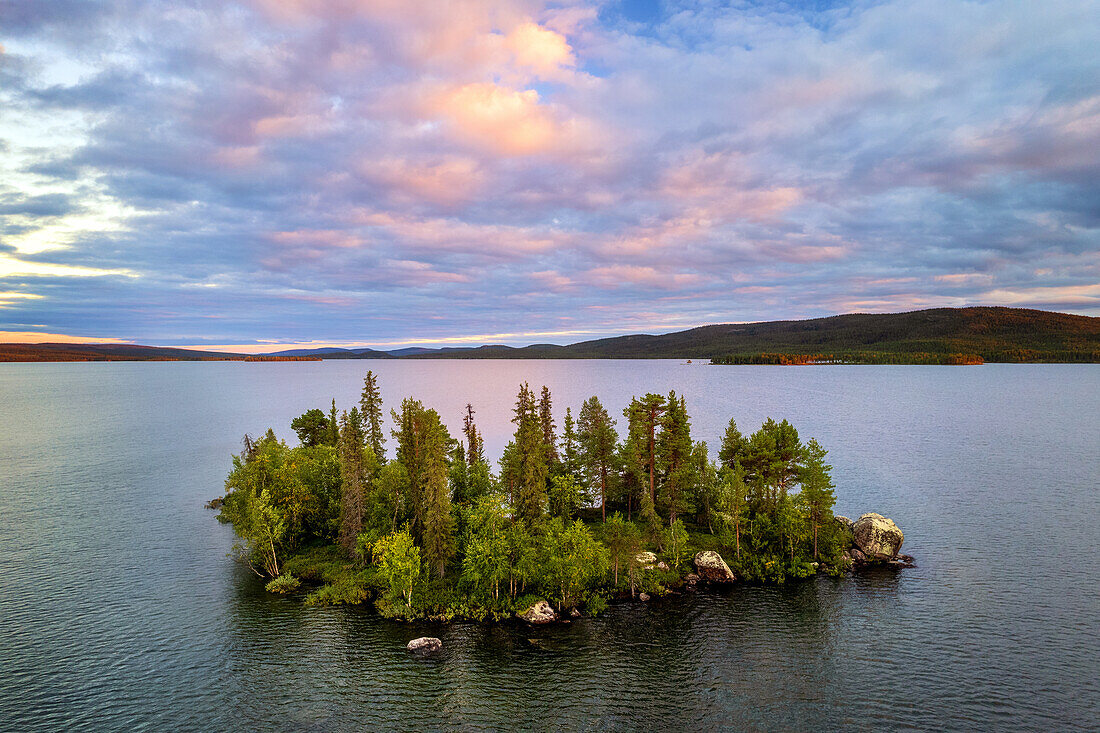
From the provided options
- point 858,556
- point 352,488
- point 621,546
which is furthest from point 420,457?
point 858,556

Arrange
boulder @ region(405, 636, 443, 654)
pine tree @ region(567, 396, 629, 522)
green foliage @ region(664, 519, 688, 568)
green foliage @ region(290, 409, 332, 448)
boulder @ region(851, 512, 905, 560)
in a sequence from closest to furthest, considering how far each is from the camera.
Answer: boulder @ region(405, 636, 443, 654) → green foliage @ region(664, 519, 688, 568) → boulder @ region(851, 512, 905, 560) → pine tree @ region(567, 396, 629, 522) → green foliage @ region(290, 409, 332, 448)

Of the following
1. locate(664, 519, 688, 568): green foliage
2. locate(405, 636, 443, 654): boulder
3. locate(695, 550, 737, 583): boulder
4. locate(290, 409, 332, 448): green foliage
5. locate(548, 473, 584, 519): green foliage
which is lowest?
locate(405, 636, 443, 654): boulder

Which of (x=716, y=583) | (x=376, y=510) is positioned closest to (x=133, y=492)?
(x=376, y=510)

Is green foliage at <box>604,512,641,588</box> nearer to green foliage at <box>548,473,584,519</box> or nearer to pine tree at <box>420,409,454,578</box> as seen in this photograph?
green foliage at <box>548,473,584,519</box>

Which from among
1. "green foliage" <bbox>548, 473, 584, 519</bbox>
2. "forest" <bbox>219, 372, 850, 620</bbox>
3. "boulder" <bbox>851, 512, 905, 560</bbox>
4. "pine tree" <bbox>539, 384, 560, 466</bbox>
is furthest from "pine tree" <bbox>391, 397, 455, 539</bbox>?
"boulder" <bbox>851, 512, 905, 560</bbox>

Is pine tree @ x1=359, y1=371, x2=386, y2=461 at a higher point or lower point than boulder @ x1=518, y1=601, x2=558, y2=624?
higher

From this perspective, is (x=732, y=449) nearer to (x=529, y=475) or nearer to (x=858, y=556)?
(x=858, y=556)

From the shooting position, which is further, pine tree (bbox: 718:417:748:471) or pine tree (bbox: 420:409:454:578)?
pine tree (bbox: 718:417:748:471)
